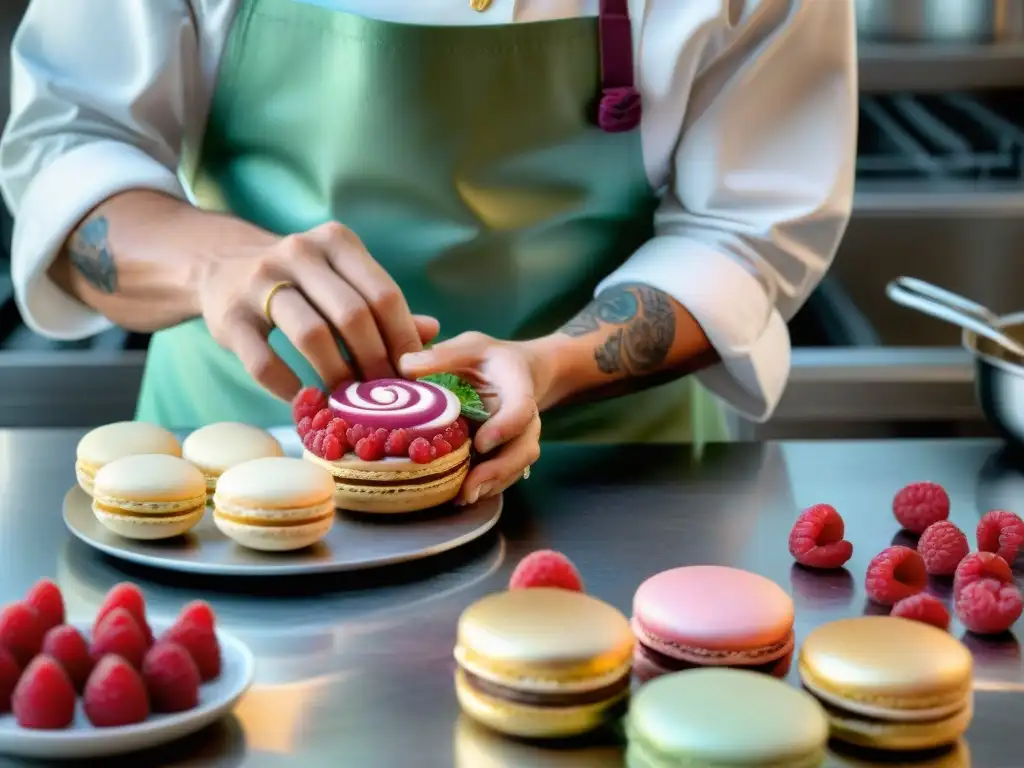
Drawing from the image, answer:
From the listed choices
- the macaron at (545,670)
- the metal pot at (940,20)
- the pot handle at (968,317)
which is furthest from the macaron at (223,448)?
the metal pot at (940,20)

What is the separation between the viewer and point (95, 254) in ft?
4.81

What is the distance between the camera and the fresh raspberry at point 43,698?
2.64 feet

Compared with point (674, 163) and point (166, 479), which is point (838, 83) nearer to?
point (674, 163)

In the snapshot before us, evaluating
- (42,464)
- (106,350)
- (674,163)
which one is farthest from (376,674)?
(106,350)

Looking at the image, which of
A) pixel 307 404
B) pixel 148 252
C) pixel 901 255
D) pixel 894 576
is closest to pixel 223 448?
pixel 307 404

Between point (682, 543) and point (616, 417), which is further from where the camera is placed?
point (616, 417)

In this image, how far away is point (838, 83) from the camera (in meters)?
1.55

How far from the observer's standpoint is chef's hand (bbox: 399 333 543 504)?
124 centimetres

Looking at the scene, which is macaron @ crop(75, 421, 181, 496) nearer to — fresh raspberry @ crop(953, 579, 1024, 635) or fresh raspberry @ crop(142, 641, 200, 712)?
fresh raspberry @ crop(142, 641, 200, 712)

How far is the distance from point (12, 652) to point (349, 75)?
2.60ft

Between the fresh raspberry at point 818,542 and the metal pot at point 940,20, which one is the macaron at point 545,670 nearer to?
the fresh raspberry at point 818,542

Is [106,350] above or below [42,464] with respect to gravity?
below

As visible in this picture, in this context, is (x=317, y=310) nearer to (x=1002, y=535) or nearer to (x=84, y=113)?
(x=84, y=113)

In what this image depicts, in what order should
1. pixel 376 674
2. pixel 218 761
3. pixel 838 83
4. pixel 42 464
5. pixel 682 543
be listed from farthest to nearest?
pixel 838 83 → pixel 42 464 → pixel 682 543 → pixel 376 674 → pixel 218 761
